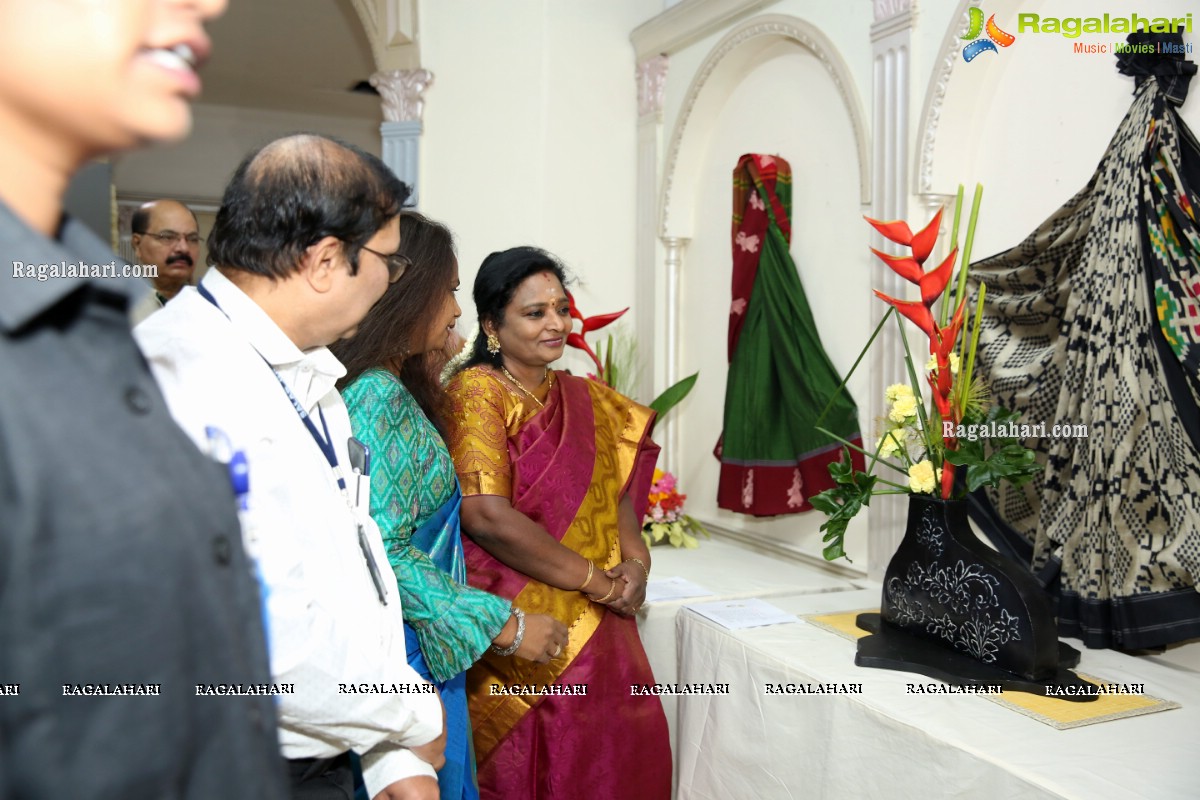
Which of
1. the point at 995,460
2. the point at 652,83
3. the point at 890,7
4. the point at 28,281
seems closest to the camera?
the point at 28,281

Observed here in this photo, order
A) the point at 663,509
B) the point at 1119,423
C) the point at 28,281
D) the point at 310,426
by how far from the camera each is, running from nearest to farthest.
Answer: the point at 28,281 → the point at 310,426 → the point at 1119,423 → the point at 663,509

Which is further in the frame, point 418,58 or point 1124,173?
point 418,58

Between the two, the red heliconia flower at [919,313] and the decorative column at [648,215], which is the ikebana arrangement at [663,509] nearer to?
the decorative column at [648,215]

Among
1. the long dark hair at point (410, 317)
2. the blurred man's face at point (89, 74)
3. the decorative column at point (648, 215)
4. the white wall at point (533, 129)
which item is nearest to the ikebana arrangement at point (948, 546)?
the long dark hair at point (410, 317)

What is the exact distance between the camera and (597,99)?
406cm

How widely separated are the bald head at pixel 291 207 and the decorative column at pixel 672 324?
2.97m

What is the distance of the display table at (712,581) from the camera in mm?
2498

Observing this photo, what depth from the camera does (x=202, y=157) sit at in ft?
25.7

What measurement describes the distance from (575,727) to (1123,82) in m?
1.87

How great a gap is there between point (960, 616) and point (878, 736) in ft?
0.99

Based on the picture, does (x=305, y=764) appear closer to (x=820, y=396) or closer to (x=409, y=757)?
(x=409, y=757)

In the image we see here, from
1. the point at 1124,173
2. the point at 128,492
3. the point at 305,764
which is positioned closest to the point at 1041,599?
the point at 1124,173

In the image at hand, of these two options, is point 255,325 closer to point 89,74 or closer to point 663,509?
point 89,74

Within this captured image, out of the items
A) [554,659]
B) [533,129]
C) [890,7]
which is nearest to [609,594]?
[554,659]
